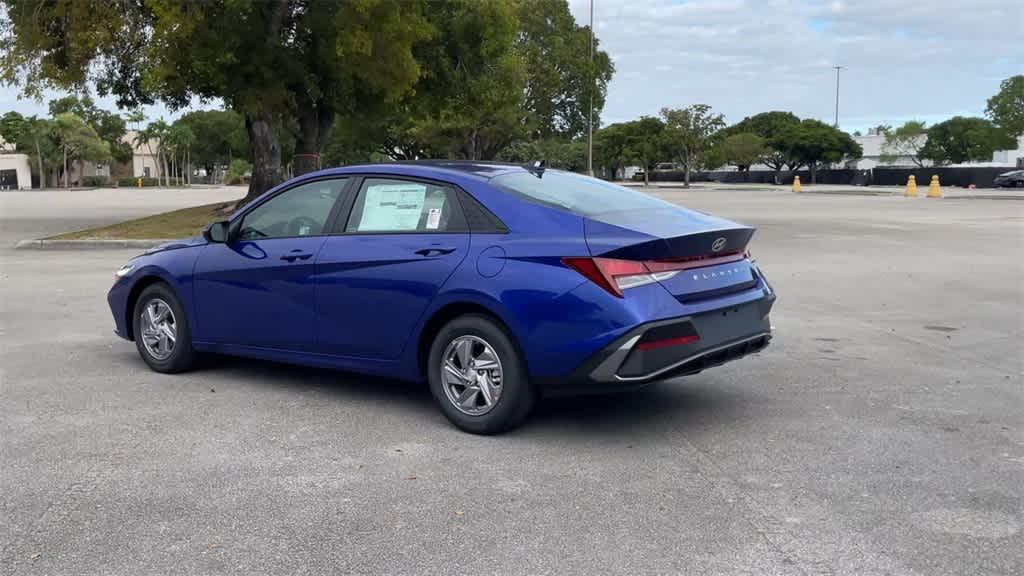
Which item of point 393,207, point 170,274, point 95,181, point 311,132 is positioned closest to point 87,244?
point 311,132

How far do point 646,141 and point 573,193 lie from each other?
78500 millimetres

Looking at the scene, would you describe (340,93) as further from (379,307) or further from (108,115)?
(108,115)

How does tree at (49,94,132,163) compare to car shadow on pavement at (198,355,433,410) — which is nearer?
car shadow on pavement at (198,355,433,410)

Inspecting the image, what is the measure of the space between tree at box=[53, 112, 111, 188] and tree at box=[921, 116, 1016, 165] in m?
94.5

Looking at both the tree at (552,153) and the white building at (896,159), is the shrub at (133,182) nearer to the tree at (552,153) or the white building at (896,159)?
the tree at (552,153)

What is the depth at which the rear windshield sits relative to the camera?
554 centimetres

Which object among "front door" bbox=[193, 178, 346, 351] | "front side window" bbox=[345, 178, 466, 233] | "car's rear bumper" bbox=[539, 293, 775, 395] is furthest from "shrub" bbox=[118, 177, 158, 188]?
"car's rear bumper" bbox=[539, 293, 775, 395]

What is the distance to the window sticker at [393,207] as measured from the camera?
229 inches

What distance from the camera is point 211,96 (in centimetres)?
2452

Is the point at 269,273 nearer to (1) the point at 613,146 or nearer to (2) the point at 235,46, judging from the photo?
(2) the point at 235,46

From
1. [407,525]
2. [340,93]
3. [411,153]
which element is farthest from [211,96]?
[411,153]

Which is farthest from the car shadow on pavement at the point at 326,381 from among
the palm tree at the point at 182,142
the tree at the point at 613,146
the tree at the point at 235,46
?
the palm tree at the point at 182,142

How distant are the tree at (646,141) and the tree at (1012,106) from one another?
2925 centimetres

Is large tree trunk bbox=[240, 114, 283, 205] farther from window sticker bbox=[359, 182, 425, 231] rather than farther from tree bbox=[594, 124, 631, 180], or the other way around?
tree bbox=[594, 124, 631, 180]
